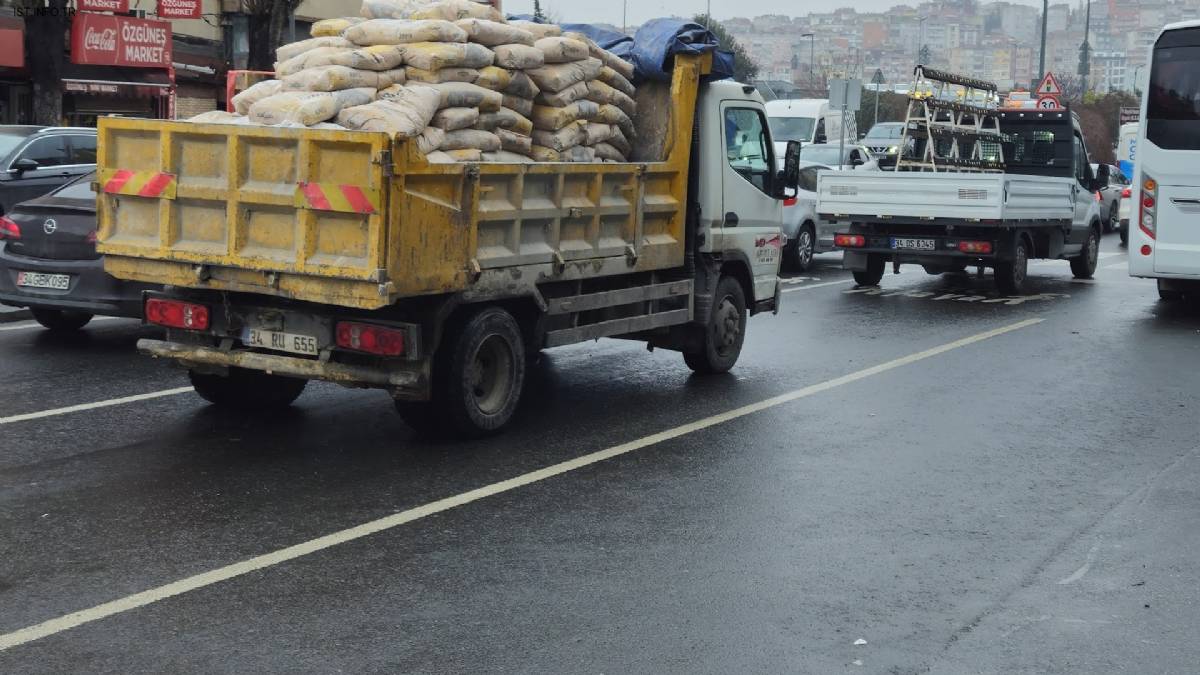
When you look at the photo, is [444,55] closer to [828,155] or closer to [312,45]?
[312,45]

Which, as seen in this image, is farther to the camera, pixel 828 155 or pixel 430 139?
pixel 828 155

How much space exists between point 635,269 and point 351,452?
2596 millimetres

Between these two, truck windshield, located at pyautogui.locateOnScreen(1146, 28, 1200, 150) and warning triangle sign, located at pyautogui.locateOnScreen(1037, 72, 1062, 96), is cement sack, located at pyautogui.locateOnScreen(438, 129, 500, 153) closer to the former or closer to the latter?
truck windshield, located at pyautogui.locateOnScreen(1146, 28, 1200, 150)

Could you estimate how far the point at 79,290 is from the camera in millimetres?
12508

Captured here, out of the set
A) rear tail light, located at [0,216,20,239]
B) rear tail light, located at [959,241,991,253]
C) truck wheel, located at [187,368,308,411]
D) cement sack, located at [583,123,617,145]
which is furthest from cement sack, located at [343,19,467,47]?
rear tail light, located at [959,241,991,253]

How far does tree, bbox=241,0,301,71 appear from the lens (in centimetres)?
2738

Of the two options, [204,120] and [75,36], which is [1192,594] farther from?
[75,36]

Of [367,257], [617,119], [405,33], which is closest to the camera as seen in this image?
[367,257]

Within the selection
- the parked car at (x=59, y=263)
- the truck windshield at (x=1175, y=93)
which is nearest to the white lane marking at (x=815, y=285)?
the truck windshield at (x=1175, y=93)

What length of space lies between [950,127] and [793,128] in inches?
571

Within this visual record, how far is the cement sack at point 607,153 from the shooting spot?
10586mm

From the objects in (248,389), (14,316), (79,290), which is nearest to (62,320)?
(14,316)

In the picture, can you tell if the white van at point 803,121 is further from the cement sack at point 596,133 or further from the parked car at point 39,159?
the cement sack at point 596,133

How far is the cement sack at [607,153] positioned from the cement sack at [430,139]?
5.84 feet
